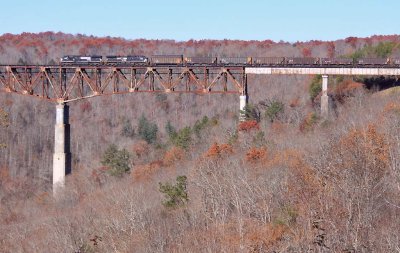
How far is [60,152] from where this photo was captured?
50.6 m

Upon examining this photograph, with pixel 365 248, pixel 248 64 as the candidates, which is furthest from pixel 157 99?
pixel 365 248

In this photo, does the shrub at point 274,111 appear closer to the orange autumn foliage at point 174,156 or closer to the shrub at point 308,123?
the shrub at point 308,123

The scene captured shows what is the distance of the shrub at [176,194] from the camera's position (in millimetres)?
32281

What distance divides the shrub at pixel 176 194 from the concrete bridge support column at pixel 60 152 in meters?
18.5

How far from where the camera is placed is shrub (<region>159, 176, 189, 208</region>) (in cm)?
3228

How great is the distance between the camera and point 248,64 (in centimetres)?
5009

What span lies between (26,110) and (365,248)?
88.3m

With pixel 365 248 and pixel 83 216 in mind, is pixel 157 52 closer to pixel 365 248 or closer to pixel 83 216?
pixel 83 216

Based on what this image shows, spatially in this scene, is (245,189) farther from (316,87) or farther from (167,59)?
(316,87)

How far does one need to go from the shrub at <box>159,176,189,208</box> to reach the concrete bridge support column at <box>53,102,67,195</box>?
18.5m

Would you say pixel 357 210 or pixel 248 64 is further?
pixel 248 64

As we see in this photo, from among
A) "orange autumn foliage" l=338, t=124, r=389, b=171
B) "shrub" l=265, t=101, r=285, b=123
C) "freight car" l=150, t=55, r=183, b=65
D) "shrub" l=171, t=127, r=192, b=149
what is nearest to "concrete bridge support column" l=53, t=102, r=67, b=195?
"freight car" l=150, t=55, r=183, b=65

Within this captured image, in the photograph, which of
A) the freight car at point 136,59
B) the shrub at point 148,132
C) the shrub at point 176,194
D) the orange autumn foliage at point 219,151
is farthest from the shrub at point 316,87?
the shrub at point 176,194

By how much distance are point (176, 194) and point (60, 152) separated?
2005 cm
